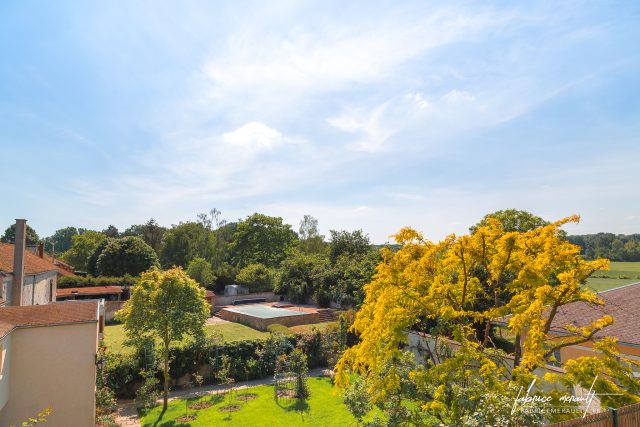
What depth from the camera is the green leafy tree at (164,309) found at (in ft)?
52.5

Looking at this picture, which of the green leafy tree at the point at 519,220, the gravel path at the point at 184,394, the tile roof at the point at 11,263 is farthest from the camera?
the green leafy tree at the point at 519,220

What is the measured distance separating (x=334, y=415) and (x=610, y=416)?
11.4 meters

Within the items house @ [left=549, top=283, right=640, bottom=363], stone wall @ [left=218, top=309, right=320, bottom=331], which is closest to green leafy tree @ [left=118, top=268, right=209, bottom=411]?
house @ [left=549, top=283, right=640, bottom=363]

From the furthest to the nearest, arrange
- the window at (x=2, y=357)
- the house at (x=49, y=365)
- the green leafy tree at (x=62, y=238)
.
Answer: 1. the green leafy tree at (x=62, y=238)
2. the house at (x=49, y=365)
3. the window at (x=2, y=357)

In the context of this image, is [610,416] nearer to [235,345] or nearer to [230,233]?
[235,345]

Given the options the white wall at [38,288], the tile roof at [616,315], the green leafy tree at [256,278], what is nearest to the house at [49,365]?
the white wall at [38,288]

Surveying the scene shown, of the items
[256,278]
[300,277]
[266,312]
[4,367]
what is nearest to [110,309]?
[266,312]

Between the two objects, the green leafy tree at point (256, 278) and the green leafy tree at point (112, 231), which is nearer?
the green leafy tree at point (256, 278)

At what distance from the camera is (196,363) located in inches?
790

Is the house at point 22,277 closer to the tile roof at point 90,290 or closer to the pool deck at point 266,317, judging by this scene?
the tile roof at point 90,290

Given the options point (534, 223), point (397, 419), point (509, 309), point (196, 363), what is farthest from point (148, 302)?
point (534, 223)

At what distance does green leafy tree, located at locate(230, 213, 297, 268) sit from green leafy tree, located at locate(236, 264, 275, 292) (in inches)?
436

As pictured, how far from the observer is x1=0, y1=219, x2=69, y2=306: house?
19812 millimetres

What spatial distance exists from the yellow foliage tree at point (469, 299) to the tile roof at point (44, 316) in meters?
9.82
